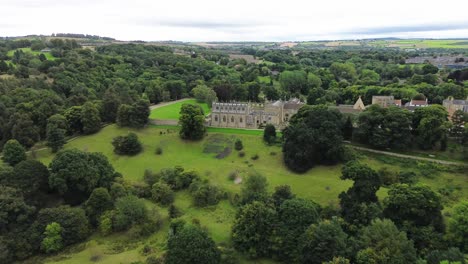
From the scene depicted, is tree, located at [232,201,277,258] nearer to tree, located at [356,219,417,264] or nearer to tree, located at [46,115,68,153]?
tree, located at [356,219,417,264]

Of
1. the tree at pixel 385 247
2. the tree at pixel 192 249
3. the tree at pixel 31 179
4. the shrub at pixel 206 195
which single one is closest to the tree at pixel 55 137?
the tree at pixel 31 179

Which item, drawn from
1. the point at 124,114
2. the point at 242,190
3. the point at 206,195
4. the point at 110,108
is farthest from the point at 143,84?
the point at 242,190

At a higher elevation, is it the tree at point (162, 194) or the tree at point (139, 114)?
the tree at point (139, 114)

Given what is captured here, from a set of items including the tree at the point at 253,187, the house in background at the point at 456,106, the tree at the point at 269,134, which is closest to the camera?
the tree at the point at 253,187

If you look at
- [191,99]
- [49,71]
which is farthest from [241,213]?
[49,71]

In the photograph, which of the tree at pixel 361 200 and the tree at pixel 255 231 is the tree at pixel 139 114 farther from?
the tree at pixel 361 200
